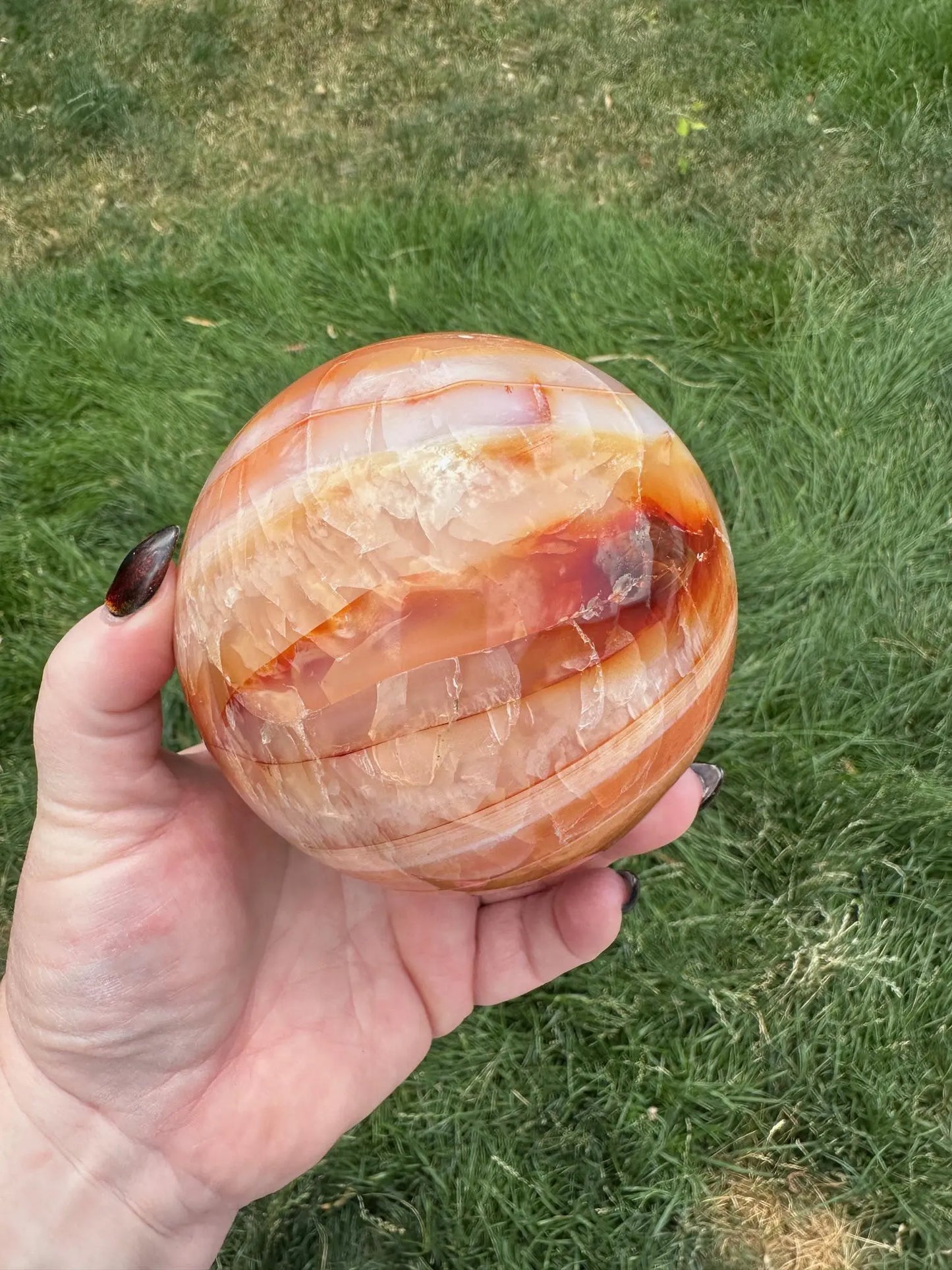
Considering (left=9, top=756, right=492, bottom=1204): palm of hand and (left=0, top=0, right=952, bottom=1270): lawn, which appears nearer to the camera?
(left=9, top=756, right=492, bottom=1204): palm of hand

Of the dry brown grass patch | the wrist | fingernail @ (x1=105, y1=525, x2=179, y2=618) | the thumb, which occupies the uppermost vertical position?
fingernail @ (x1=105, y1=525, x2=179, y2=618)

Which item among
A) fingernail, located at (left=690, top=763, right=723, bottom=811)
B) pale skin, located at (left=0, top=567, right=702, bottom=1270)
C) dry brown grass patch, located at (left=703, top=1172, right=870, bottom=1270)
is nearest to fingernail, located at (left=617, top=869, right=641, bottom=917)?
pale skin, located at (left=0, top=567, right=702, bottom=1270)

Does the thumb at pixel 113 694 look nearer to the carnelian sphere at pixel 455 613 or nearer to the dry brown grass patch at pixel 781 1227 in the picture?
the carnelian sphere at pixel 455 613

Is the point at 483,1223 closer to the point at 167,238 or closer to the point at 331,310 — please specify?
the point at 331,310

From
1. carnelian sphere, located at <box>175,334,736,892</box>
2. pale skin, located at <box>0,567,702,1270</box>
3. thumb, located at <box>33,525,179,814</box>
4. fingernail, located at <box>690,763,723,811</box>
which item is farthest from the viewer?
fingernail, located at <box>690,763,723,811</box>

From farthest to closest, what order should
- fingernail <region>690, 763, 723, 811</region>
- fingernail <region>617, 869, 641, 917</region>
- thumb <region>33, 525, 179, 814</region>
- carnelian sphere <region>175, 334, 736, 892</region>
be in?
fingernail <region>690, 763, 723, 811</region>
fingernail <region>617, 869, 641, 917</region>
thumb <region>33, 525, 179, 814</region>
carnelian sphere <region>175, 334, 736, 892</region>

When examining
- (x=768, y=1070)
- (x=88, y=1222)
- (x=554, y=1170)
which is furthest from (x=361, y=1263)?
(x=768, y=1070)

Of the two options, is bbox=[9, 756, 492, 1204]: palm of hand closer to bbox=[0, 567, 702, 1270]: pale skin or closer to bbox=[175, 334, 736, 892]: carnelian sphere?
bbox=[0, 567, 702, 1270]: pale skin

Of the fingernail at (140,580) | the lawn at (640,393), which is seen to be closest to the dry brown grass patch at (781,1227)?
the lawn at (640,393)
